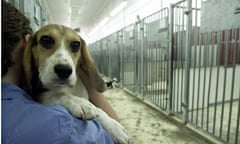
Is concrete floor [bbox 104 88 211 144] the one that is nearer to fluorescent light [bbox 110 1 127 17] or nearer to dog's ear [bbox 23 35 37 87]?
dog's ear [bbox 23 35 37 87]

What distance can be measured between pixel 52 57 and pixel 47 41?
11 centimetres

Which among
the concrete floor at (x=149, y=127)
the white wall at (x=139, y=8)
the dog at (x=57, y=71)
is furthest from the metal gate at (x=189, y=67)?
the white wall at (x=139, y=8)

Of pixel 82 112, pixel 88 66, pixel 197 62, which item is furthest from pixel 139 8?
pixel 82 112

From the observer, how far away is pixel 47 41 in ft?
3.37

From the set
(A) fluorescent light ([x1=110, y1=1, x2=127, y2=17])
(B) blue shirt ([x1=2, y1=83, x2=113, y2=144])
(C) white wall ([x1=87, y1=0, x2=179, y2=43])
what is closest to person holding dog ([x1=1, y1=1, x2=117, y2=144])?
(B) blue shirt ([x1=2, y1=83, x2=113, y2=144])

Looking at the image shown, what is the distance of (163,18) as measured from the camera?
10.4 feet

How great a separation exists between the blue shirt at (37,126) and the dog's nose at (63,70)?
0.28 metres

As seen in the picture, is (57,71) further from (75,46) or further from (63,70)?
(75,46)

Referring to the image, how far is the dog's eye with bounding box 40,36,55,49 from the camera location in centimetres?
102

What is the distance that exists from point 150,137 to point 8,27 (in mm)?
2072

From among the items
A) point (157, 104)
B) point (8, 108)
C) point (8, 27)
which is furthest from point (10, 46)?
point (157, 104)

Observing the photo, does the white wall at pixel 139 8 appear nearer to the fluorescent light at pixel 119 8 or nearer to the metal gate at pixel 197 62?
the fluorescent light at pixel 119 8

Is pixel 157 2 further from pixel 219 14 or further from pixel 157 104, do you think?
pixel 219 14

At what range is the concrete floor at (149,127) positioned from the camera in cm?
236
